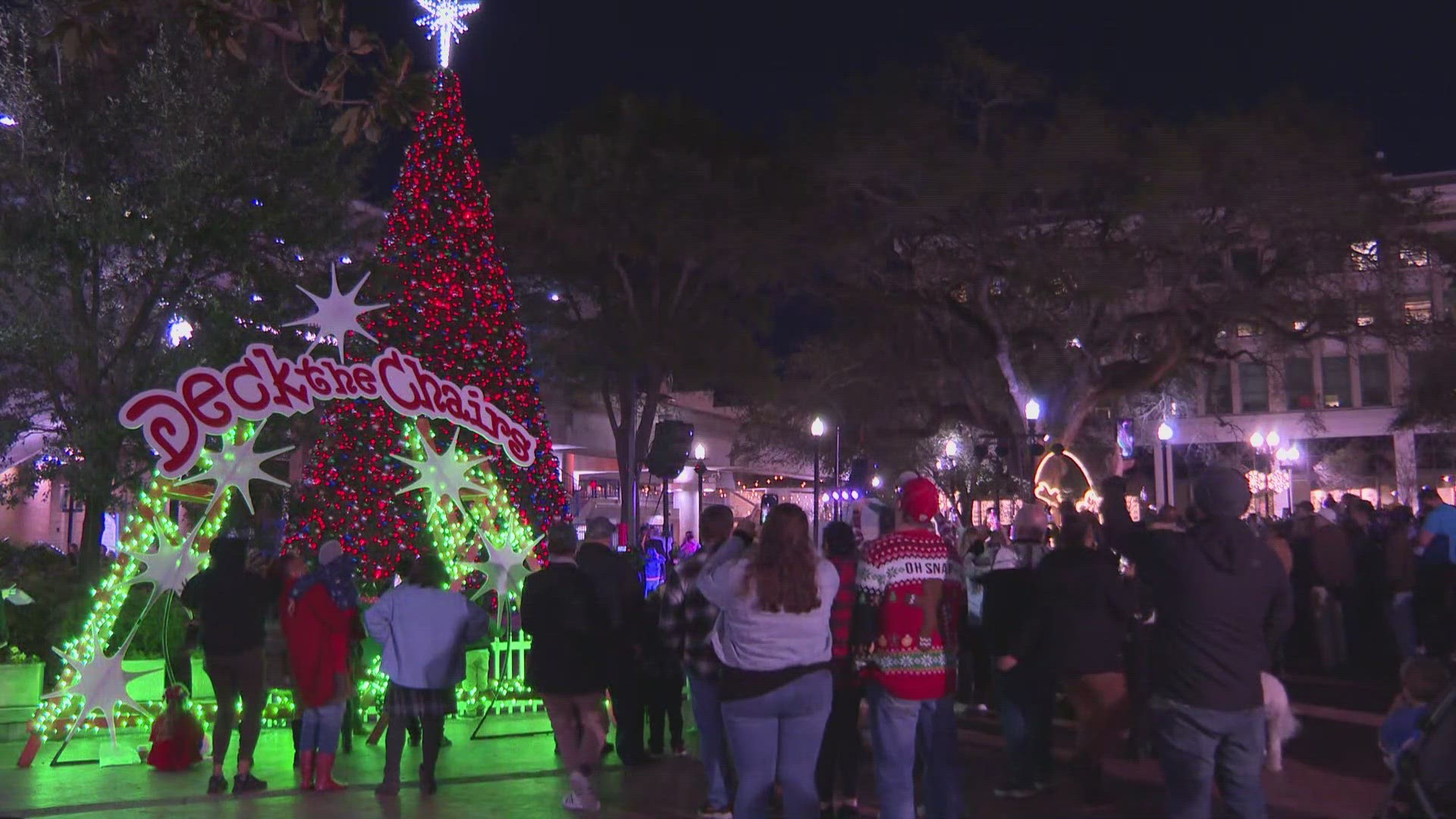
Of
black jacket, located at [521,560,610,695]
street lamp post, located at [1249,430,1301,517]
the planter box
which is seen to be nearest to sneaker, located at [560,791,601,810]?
black jacket, located at [521,560,610,695]

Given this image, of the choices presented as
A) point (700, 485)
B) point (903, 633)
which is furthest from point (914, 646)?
point (700, 485)

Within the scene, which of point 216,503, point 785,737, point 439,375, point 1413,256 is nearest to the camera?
point 785,737

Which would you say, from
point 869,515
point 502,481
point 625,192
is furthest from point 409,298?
point 625,192

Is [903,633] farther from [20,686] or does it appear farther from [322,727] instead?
[20,686]

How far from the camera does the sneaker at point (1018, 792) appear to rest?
29.3ft

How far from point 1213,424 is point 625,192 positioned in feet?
133

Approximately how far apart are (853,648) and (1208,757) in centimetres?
165

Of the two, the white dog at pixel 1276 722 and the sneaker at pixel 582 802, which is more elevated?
the white dog at pixel 1276 722

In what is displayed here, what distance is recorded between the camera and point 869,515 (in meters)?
7.73

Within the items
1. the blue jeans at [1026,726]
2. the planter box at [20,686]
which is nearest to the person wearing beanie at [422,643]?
the blue jeans at [1026,726]

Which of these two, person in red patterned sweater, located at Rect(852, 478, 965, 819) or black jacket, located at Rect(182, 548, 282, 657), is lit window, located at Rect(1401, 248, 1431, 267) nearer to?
person in red patterned sweater, located at Rect(852, 478, 965, 819)

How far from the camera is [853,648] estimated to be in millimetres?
6609

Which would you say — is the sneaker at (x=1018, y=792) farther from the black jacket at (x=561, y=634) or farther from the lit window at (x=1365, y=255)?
the lit window at (x=1365, y=255)

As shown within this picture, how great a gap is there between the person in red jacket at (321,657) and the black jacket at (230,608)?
0.78 feet
